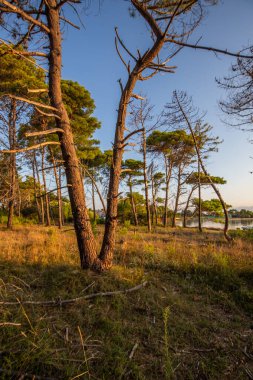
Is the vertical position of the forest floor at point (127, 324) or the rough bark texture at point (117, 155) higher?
the rough bark texture at point (117, 155)

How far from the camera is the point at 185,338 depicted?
2309 mm

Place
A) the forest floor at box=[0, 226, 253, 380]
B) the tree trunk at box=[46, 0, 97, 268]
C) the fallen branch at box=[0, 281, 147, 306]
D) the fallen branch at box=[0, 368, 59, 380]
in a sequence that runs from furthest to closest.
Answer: the tree trunk at box=[46, 0, 97, 268] < the fallen branch at box=[0, 281, 147, 306] < the forest floor at box=[0, 226, 253, 380] < the fallen branch at box=[0, 368, 59, 380]

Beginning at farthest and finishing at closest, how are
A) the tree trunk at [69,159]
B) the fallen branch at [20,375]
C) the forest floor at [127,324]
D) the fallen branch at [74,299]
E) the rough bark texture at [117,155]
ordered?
the rough bark texture at [117,155] < the tree trunk at [69,159] < the fallen branch at [74,299] < the forest floor at [127,324] < the fallen branch at [20,375]

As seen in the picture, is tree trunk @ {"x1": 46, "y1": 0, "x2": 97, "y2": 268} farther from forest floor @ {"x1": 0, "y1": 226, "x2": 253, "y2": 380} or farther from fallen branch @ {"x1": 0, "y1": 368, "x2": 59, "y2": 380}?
fallen branch @ {"x1": 0, "y1": 368, "x2": 59, "y2": 380}

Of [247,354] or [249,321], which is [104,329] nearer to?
[247,354]

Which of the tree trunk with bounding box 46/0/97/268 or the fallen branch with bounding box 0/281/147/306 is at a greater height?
the tree trunk with bounding box 46/0/97/268

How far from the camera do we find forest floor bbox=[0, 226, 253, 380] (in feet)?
5.57

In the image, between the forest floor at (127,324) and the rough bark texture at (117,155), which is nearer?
the forest floor at (127,324)

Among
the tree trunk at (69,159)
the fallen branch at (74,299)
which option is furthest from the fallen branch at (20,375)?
the tree trunk at (69,159)

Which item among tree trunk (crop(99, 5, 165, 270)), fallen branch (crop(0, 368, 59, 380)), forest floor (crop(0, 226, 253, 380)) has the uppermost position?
tree trunk (crop(99, 5, 165, 270))

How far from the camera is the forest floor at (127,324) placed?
1.70 metres

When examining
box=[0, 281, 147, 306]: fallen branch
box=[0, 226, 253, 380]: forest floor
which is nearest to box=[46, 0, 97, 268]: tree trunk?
box=[0, 226, 253, 380]: forest floor

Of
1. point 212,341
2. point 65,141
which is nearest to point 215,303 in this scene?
point 212,341

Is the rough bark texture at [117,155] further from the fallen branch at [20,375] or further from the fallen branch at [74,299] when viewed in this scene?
the fallen branch at [20,375]
